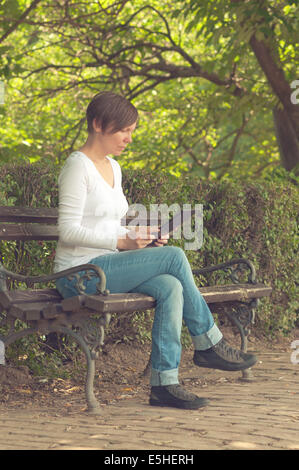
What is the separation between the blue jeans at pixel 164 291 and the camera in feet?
13.6

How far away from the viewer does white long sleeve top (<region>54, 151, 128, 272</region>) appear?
4.18 meters

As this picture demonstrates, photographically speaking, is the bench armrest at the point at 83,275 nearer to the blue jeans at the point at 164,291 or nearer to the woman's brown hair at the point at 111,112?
the blue jeans at the point at 164,291

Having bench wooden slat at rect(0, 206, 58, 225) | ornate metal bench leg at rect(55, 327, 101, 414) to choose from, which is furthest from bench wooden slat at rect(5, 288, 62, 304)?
bench wooden slat at rect(0, 206, 58, 225)

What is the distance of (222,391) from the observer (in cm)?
475

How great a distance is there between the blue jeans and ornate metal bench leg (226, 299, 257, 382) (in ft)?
3.05

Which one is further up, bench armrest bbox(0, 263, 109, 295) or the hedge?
the hedge

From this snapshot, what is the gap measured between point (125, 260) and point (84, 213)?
402 mm

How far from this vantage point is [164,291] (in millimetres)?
4129

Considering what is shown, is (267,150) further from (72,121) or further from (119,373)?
(119,373)

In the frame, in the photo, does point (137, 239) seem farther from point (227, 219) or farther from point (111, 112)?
point (227, 219)

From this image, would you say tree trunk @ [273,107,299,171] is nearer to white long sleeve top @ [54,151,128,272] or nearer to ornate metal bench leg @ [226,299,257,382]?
ornate metal bench leg @ [226,299,257,382]

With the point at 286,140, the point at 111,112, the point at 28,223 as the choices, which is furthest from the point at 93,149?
the point at 286,140

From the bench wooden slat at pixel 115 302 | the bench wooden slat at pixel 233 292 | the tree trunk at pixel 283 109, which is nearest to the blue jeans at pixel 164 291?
the bench wooden slat at pixel 115 302

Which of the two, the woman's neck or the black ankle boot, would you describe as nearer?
the black ankle boot
